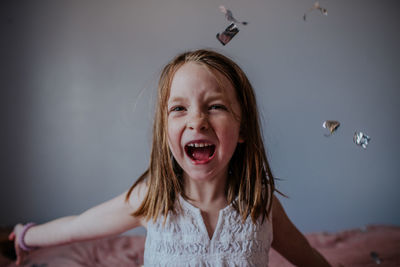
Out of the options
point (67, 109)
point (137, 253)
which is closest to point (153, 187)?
point (137, 253)

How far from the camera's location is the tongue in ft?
2.55

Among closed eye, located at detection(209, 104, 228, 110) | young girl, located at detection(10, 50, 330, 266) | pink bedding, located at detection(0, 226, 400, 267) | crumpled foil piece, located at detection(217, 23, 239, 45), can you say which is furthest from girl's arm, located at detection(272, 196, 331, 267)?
crumpled foil piece, located at detection(217, 23, 239, 45)

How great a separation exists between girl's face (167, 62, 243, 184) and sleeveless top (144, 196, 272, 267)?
0.14 metres

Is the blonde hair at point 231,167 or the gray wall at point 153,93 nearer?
the blonde hair at point 231,167

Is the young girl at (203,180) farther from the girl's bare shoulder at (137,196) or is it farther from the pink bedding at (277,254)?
the pink bedding at (277,254)

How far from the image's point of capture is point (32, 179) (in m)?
1.49

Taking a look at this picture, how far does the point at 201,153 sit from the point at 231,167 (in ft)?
0.59

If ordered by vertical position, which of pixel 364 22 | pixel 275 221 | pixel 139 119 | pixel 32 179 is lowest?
pixel 275 221

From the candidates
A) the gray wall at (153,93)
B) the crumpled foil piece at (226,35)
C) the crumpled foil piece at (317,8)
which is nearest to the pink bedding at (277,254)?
the gray wall at (153,93)

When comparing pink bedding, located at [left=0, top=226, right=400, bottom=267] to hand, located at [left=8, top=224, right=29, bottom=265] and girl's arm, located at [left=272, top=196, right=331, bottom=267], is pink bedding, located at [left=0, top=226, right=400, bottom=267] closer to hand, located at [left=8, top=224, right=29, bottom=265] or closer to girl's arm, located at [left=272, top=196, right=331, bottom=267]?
hand, located at [left=8, top=224, right=29, bottom=265]

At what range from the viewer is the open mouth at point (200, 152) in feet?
2.54

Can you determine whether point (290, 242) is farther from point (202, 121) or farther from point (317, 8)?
point (317, 8)

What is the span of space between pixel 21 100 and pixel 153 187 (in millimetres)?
940

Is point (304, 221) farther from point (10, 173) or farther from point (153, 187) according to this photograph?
point (10, 173)
